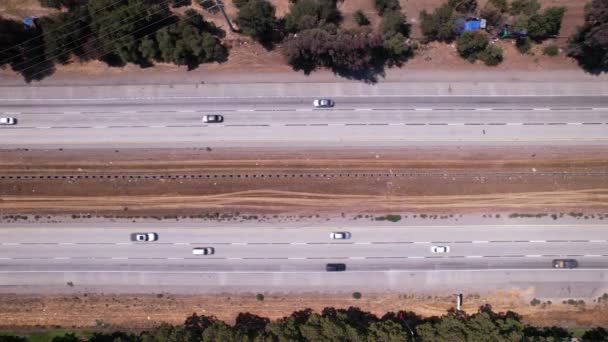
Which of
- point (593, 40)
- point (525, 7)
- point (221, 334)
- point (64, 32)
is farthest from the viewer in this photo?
point (525, 7)

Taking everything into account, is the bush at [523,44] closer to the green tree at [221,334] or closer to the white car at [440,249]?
the white car at [440,249]

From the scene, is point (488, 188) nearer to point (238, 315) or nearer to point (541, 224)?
point (541, 224)

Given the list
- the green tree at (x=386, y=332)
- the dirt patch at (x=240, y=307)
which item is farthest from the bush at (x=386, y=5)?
the green tree at (x=386, y=332)

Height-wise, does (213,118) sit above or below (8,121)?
above

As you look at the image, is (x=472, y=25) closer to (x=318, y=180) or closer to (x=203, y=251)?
(x=318, y=180)

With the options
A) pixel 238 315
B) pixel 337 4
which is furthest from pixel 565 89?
pixel 238 315

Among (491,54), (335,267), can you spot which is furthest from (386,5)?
(335,267)
